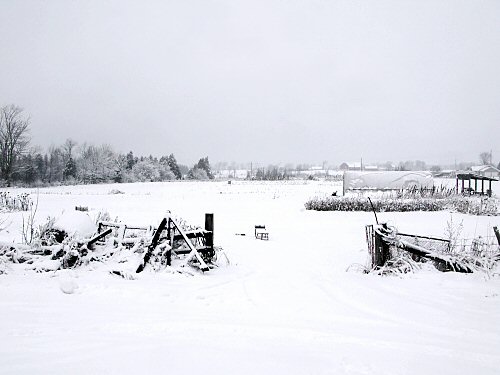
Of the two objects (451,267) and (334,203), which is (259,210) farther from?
(451,267)

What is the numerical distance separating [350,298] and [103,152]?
8239cm

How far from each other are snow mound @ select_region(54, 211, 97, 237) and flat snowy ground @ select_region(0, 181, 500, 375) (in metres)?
0.96

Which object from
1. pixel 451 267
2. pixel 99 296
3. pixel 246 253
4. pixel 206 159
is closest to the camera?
pixel 99 296

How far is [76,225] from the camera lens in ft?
25.9

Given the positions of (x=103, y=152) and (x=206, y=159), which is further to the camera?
(x=206, y=159)

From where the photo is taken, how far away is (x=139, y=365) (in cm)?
380

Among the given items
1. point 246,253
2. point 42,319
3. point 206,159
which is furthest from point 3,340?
point 206,159

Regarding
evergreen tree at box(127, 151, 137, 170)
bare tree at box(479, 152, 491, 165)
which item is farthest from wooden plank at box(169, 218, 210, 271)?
bare tree at box(479, 152, 491, 165)

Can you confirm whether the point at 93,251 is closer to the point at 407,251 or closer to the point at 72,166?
the point at 407,251

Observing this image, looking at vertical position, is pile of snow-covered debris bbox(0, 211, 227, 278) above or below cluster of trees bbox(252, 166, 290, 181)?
below

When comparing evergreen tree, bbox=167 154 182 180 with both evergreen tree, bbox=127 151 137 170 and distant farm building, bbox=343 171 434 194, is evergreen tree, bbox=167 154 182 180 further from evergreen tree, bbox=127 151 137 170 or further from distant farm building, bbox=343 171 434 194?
distant farm building, bbox=343 171 434 194

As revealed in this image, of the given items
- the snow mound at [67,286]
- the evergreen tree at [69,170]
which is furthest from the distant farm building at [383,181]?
the evergreen tree at [69,170]

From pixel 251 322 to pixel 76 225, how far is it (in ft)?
16.5

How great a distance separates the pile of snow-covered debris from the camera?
290 inches
